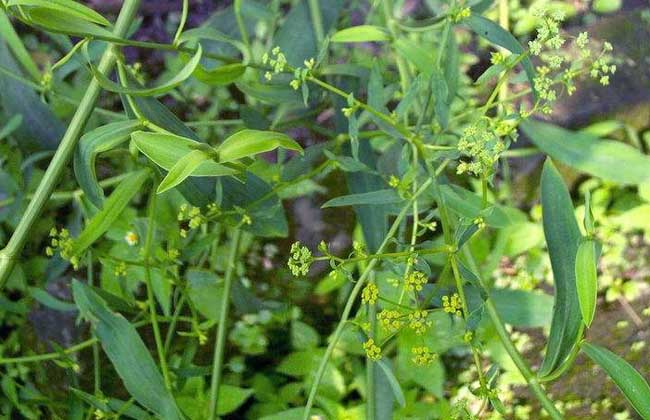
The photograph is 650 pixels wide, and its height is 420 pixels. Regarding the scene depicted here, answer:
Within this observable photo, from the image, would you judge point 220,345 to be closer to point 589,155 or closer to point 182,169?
point 182,169

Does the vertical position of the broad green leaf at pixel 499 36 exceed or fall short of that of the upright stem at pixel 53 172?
it exceeds it

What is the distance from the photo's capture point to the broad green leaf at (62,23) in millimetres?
623

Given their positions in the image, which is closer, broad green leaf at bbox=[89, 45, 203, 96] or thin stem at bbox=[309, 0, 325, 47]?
broad green leaf at bbox=[89, 45, 203, 96]

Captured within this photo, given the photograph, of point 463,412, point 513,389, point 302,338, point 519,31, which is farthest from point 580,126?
point 463,412

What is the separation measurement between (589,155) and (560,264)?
1.45 ft

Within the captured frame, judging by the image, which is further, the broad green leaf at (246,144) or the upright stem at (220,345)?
the upright stem at (220,345)

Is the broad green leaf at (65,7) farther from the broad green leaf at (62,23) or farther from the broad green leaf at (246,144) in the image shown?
the broad green leaf at (246,144)

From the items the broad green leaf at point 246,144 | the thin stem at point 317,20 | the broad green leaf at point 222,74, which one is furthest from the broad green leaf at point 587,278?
the thin stem at point 317,20

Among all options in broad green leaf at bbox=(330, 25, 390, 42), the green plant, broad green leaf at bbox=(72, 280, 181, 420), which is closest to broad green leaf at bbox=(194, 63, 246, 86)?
the green plant

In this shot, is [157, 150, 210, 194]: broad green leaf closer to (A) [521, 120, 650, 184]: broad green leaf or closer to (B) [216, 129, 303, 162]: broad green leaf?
(B) [216, 129, 303, 162]: broad green leaf

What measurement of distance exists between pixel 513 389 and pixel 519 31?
617 millimetres

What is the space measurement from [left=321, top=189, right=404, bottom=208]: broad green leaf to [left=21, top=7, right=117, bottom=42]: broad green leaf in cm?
22

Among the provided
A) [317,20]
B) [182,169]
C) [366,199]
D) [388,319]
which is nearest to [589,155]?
[317,20]

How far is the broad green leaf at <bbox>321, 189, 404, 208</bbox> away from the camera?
0.72 meters
